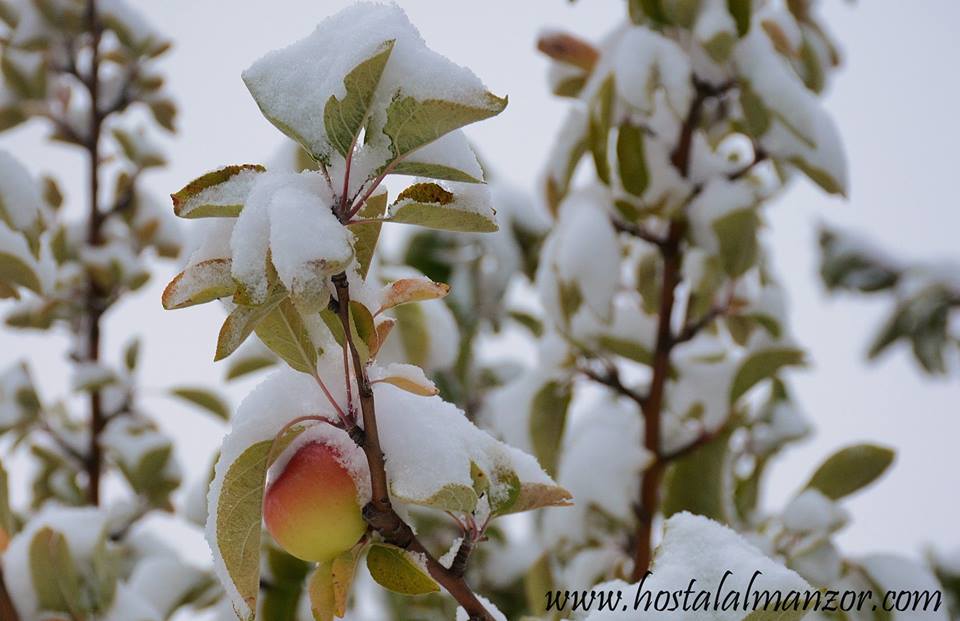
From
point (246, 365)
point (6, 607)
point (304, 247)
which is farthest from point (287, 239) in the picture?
point (246, 365)

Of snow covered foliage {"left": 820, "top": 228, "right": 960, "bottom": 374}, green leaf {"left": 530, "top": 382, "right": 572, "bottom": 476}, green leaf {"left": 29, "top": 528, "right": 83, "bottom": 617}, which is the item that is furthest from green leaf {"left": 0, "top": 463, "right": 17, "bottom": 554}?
snow covered foliage {"left": 820, "top": 228, "right": 960, "bottom": 374}

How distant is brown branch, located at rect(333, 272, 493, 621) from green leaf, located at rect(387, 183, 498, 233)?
1.9 inches

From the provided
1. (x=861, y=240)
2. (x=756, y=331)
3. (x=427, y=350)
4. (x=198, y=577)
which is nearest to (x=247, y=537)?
(x=198, y=577)

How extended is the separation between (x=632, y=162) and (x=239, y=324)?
71 cm

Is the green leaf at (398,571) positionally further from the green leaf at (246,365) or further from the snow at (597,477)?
the green leaf at (246,365)

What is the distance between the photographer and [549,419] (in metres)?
1.18

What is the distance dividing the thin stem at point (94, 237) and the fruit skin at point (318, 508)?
108 cm

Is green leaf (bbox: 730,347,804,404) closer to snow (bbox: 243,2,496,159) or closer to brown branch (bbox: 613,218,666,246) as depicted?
brown branch (bbox: 613,218,666,246)

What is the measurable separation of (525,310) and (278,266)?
1420 mm

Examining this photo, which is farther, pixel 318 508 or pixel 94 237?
→ pixel 94 237

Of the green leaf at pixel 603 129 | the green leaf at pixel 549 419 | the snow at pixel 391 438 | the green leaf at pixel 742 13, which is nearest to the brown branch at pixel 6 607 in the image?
the snow at pixel 391 438

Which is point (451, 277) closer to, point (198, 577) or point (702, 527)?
point (198, 577)

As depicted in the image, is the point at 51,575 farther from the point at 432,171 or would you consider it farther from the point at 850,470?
the point at 850,470

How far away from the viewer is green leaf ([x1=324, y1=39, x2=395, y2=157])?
1.48 ft
